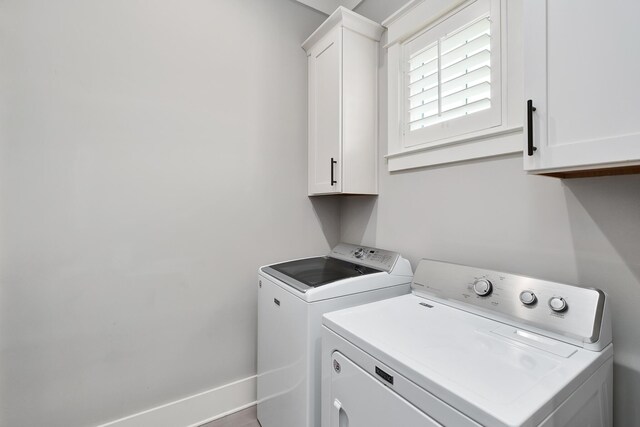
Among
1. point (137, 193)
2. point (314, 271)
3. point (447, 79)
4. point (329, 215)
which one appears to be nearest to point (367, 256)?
point (314, 271)

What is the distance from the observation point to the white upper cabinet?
1.73 meters

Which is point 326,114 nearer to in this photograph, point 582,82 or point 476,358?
point 582,82

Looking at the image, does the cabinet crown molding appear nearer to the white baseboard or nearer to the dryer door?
the dryer door

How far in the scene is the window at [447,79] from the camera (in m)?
1.24

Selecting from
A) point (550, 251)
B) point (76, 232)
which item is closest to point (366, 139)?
point (550, 251)

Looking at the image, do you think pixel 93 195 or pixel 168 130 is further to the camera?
pixel 168 130

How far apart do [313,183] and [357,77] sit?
2.41ft

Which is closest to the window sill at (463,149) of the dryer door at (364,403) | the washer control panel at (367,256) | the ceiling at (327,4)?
the washer control panel at (367,256)

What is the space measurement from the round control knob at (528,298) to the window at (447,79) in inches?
22.6

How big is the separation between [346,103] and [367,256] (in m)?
0.94

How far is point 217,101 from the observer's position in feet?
5.65

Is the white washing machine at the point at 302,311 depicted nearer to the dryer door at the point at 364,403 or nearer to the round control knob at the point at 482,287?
the dryer door at the point at 364,403

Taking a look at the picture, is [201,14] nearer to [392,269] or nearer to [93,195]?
[93,195]

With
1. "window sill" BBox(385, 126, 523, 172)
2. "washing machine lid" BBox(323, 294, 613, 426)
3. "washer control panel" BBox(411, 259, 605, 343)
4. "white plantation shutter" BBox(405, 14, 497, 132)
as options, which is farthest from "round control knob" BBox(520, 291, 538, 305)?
"white plantation shutter" BBox(405, 14, 497, 132)
